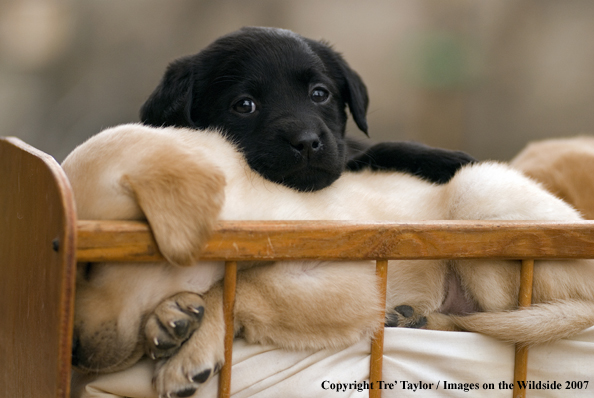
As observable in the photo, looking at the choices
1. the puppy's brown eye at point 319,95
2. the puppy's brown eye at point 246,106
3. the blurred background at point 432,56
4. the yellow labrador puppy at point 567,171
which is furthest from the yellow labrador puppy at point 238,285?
the blurred background at point 432,56

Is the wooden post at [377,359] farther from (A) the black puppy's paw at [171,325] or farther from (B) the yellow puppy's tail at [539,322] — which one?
(A) the black puppy's paw at [171,325]

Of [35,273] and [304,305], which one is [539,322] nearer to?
[304,305]

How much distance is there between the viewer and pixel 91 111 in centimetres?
383

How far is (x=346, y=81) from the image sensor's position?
1.78m

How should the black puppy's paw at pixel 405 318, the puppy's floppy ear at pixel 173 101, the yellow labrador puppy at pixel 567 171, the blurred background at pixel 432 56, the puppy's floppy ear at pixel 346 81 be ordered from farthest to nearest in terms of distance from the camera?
the blurred background at pixel 432 56, the yellow labrador puppy at pixel 567 171, the puppy's floppy ear at pixel 346 81, the puppy's floppy ear at pixel 173 101, the black puppy's paw at pixel 405 318

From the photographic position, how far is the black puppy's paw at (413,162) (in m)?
1.84

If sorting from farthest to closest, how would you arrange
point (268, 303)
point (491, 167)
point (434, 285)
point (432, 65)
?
point (432, 65)
point (491, 167)
point (434, 285)
point (268, 303)

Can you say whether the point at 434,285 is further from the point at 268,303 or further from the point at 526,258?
the point at 268,303

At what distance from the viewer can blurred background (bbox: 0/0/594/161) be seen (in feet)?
12.7

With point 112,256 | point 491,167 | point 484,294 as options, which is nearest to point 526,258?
point 484,294

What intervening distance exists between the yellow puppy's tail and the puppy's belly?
0.15 meters

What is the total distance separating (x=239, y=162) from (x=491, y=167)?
71 cm

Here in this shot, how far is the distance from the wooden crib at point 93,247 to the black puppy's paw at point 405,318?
14cm

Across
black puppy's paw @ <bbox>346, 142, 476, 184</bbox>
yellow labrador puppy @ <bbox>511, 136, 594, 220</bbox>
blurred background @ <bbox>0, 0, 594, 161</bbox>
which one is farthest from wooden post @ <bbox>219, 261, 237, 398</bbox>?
blurred background @ <bbox>0, 0, 594, 161</bbox>
